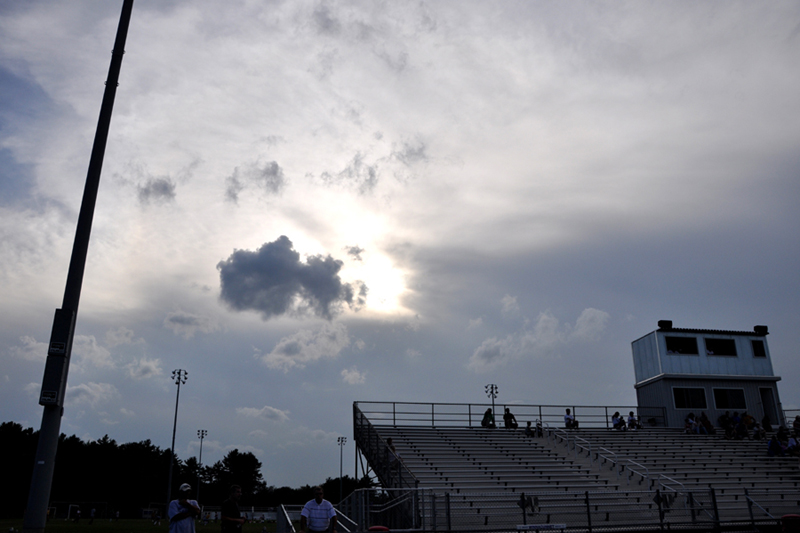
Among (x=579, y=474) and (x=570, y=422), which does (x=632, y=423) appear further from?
(x=579, y=474)

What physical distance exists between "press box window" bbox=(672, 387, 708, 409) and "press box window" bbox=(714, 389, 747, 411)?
33.2 inches

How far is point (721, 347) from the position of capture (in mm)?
33000

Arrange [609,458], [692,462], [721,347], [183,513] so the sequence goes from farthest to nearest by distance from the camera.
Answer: [721,347]
[692,462]
[609,458]
[183,513]

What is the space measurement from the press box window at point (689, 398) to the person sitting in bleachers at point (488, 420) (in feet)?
33.8

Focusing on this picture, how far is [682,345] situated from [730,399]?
3.63 metres

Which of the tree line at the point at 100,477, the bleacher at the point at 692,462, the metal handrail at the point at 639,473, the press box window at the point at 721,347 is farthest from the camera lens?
the tree line at the point at 100,477

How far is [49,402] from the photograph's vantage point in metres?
6.66

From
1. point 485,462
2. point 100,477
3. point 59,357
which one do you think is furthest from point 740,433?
point 100,477

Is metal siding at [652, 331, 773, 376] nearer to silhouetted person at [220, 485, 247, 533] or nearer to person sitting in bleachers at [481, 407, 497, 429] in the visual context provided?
person sitting in bleachers at [481, 407, 497, 429]

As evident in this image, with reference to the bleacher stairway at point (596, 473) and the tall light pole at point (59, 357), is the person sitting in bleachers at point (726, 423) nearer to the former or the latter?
the bleacher stairway at point (596, 473)

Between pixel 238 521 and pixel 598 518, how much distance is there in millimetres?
12165

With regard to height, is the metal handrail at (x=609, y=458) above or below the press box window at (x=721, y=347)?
below

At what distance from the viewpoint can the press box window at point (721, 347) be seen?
32844 millimetres

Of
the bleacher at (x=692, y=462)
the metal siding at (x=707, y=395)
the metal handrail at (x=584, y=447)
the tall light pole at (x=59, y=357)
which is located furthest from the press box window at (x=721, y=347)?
the tall light pole at (x=59, y=357)
